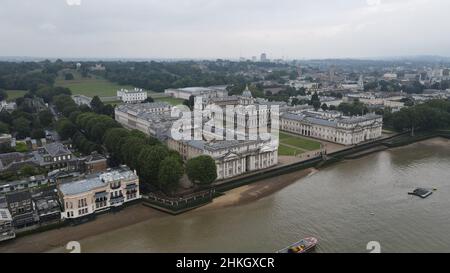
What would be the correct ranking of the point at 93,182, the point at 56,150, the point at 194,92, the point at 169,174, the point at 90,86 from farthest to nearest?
the point at 90,86, the point at 194,92, the point at 56,150, the point at 169,174, the point at 93,182

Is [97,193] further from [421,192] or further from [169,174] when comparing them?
[421,192]

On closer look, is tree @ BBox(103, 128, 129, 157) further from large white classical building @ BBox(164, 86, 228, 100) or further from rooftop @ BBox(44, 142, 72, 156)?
large white classical building @ BBox(164, 86, 228, 100)

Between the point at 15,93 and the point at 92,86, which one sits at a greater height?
the point at 92,86

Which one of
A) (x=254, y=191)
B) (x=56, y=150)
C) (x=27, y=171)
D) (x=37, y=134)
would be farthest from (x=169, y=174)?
(x=37, y=134)

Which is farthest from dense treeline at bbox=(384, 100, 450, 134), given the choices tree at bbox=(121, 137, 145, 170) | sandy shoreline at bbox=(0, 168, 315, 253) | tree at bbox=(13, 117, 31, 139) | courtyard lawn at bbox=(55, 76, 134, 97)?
courtyard lawn at bbox=(55, 76, 134, 97)

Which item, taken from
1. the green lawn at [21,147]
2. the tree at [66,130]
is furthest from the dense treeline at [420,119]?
the green lawn at [21,147]

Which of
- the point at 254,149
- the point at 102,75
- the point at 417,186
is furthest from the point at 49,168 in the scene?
the point at 102,75

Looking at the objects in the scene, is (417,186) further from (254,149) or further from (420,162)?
(254,149)

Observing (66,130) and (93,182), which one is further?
(66,130)
